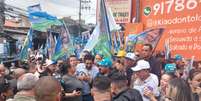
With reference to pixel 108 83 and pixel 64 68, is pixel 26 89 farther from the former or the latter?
pixel 64 68

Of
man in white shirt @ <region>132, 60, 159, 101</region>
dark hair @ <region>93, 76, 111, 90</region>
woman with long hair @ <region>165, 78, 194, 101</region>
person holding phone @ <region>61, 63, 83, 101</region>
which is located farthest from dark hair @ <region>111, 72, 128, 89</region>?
person holding phone @ <region>61, 63, 83, 101</region>

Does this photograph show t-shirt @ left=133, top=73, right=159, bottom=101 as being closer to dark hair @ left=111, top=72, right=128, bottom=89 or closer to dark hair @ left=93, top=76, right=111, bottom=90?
dark hair @ left=111, top=72, right=128, bottom=89

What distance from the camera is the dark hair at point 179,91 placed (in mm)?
5004

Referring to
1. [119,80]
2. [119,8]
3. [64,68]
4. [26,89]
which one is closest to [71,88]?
[64,68]

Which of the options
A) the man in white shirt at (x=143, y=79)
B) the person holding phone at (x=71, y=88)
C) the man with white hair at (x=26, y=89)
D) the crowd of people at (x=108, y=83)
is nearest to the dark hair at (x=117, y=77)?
the crowd of people at (x=108, y=83)

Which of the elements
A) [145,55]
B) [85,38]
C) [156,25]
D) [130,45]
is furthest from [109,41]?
[85,38]

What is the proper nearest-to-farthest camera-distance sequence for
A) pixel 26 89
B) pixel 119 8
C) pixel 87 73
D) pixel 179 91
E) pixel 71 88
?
pixel 179 91 < pixel 26 89 < pixel 71 88 < pixel 87 73 < pixel 119 8

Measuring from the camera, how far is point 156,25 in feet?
39.4

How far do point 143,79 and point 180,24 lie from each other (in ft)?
15.6

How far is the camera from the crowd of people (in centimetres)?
502

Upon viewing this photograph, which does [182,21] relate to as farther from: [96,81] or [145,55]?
[96,81]

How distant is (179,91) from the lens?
16.5 ft

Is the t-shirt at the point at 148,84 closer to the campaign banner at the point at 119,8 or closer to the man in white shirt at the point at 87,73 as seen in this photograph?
the man in white shirt at the point at 87,73

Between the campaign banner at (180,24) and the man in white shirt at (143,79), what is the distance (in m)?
4.09
